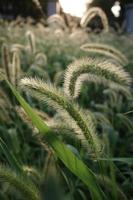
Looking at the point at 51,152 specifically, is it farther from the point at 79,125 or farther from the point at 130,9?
the point at 130,9

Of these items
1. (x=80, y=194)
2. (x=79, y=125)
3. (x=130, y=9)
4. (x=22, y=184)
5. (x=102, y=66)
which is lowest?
(x=80, y=194)

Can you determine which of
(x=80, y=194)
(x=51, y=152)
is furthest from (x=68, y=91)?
(x=80, y=194)

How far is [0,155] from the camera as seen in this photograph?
175cm

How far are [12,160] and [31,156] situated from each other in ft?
2.82

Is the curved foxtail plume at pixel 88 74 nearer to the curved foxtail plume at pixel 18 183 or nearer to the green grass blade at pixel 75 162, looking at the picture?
the green grass blade at pixel 75 162

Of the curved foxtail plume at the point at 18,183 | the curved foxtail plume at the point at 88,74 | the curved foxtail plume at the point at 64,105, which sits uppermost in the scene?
the curved foxtail plume at the point at 88,74

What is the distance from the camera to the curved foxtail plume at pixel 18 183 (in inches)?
39.6

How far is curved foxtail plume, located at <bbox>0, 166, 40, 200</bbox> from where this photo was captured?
3.30 ft

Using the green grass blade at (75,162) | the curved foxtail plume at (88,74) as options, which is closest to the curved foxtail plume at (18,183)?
the green grass blade at (75,162)

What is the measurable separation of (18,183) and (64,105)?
0.22 metres

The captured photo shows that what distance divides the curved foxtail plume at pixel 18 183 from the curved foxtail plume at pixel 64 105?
0.20 meters

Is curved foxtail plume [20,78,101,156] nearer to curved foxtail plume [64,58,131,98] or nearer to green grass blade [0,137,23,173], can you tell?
curved foxtail plume [64,58,131,98]

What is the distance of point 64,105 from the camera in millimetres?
1139

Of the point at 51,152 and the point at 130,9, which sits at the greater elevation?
the point at 130,9
